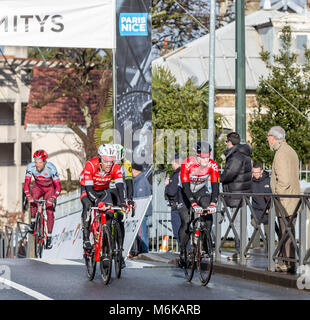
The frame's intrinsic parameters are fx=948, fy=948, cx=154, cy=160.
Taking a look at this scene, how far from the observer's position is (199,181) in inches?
528

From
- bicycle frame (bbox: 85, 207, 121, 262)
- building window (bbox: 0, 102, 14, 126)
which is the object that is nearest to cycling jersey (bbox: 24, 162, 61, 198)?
bicycle frame (bbox: 85, 207, 121, 262)

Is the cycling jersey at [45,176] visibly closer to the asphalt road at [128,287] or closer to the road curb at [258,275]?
the asphalt road at [128,287]

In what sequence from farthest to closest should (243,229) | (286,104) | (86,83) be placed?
(86,83) < (286,104) < (243,229)

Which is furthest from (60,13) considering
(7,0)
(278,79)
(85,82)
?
(85,82)

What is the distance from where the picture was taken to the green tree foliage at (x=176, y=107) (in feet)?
112

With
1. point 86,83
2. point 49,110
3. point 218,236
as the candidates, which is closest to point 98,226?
point 218,236

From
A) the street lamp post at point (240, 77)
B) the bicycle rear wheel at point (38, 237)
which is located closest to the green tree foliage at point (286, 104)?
the street lamp post at point (240, 77)

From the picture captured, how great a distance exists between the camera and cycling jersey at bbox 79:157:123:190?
1277cm

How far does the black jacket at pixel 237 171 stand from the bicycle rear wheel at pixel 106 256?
3.45m

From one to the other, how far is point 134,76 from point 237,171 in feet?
14.6

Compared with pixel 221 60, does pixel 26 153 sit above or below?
below

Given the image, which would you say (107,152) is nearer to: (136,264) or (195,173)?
(195,173)
